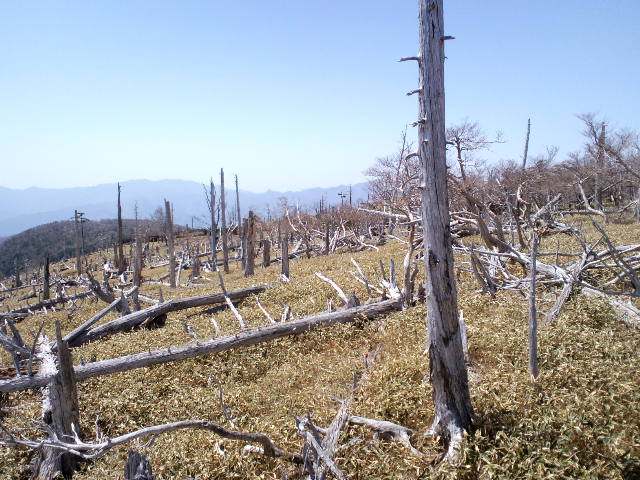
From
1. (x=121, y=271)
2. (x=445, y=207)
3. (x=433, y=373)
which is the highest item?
(x=445, y=207)

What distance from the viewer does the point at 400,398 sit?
532 cm

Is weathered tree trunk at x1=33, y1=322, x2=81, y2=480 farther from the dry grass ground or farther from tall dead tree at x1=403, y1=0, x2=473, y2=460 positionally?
tall dead tree at x1=403, y1=0, x2=473, y2=460

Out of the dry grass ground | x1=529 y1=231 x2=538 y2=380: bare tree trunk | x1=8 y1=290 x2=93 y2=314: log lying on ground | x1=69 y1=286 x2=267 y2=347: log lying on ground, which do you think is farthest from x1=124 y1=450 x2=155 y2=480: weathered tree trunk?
x1=8 y1=290 x2=93 y2=314: log lying on ground

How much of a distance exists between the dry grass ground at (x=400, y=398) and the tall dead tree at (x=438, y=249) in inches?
12.9

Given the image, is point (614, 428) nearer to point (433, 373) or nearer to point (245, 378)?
point (433, 373)

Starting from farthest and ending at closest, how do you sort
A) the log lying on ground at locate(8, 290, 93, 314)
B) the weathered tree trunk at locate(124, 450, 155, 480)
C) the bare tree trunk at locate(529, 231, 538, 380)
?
the log lying on ground at locate(8, 290, 93, 314) → the bare tree trunk at locate(529, 231, 538, 380) → the weathered tree trunk at locate(124, 450, 155, 480)

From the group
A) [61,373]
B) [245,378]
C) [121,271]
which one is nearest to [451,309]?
[245,378]

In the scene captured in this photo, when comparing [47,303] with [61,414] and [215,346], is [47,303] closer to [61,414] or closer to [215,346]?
[215,346]

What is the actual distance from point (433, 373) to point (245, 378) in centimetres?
447

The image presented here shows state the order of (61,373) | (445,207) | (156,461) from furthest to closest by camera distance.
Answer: (61,373) < (156,461) < (445,207)

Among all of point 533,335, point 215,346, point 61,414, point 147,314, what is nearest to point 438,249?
point 533,335

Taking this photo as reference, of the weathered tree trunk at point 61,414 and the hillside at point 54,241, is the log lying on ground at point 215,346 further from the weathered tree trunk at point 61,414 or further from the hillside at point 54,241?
the hillside at point 54,241

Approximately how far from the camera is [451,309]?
4195mm

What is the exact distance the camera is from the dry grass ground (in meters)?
4.10
